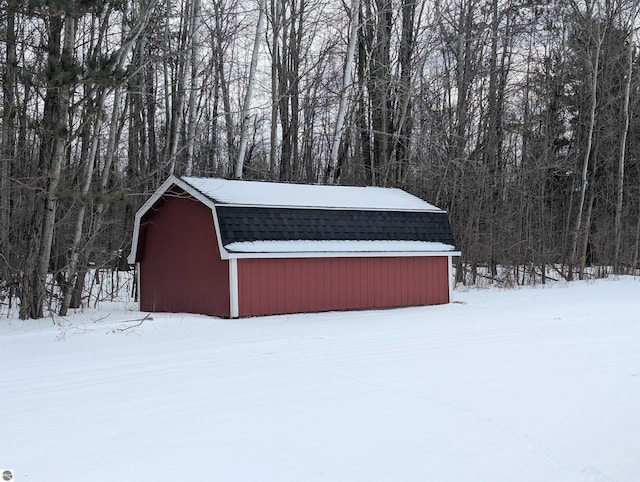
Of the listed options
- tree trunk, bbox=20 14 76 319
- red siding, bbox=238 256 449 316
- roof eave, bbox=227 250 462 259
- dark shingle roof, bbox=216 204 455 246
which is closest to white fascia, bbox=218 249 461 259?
roof eave, bbox=227 250 462 259

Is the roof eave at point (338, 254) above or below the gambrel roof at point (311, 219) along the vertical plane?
below

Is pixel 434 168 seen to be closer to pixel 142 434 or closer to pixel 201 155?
pixel 201 155

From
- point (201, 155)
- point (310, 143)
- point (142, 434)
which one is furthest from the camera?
point (310, 143)

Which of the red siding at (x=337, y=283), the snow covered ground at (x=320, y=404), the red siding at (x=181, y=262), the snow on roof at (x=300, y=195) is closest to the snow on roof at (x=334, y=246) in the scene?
the red siding at (x=337, y=283)

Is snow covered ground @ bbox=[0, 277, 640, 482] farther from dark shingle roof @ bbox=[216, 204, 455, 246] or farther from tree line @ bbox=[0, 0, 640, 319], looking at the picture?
tree line @ bbox=[0, 0, 640, 319]

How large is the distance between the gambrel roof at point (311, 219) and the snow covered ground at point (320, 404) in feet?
7.43

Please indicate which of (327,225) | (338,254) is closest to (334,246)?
(338,254)

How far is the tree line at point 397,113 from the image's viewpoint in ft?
49.8

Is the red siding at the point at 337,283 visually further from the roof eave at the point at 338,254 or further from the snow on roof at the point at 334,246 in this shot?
the snow on roof at the point at 334,246

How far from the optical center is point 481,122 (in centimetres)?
2225

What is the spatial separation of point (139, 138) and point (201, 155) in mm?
3982

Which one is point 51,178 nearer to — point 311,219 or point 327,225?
point 311,219

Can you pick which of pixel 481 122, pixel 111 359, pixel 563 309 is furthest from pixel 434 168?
pixel 111 359

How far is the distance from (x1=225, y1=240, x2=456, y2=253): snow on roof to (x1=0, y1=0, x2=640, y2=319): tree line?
129 inches
